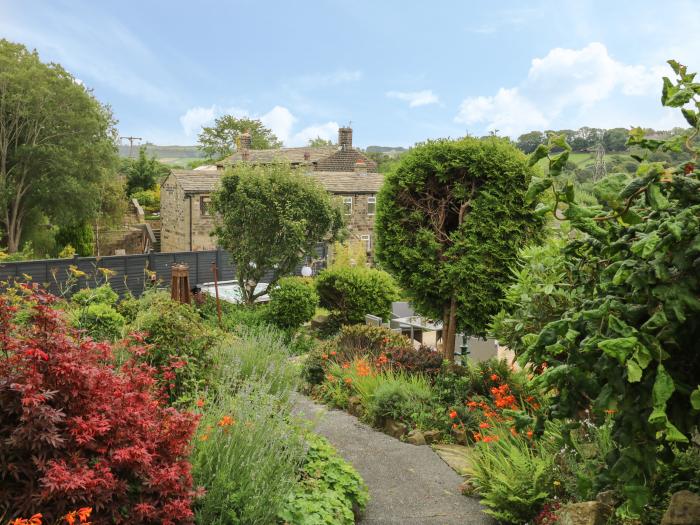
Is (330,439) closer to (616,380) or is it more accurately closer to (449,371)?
(449,371)

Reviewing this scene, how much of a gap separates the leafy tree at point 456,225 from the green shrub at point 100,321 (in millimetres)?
4319

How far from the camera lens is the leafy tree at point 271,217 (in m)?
14.3

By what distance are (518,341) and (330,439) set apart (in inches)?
89.5

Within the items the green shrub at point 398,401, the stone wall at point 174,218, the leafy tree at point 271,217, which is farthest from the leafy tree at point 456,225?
the stone wall at point 174,218

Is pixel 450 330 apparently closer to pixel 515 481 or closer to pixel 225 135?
pixel 515 481

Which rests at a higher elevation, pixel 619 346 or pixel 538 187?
pixel 538 187

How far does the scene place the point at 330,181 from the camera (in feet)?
101

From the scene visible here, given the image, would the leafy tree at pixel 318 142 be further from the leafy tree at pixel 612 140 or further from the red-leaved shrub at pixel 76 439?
the red-leaved shrub at pixel 76 439

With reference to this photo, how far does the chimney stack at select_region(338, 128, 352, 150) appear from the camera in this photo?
1512 inches

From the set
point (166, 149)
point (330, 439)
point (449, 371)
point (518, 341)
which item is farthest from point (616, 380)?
point (166, 149)

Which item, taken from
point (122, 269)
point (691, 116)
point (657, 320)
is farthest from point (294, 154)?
point (657, 320)

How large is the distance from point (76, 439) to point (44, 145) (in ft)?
105

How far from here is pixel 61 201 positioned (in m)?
31.1

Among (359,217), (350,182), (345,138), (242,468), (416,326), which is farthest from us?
(345,138)
